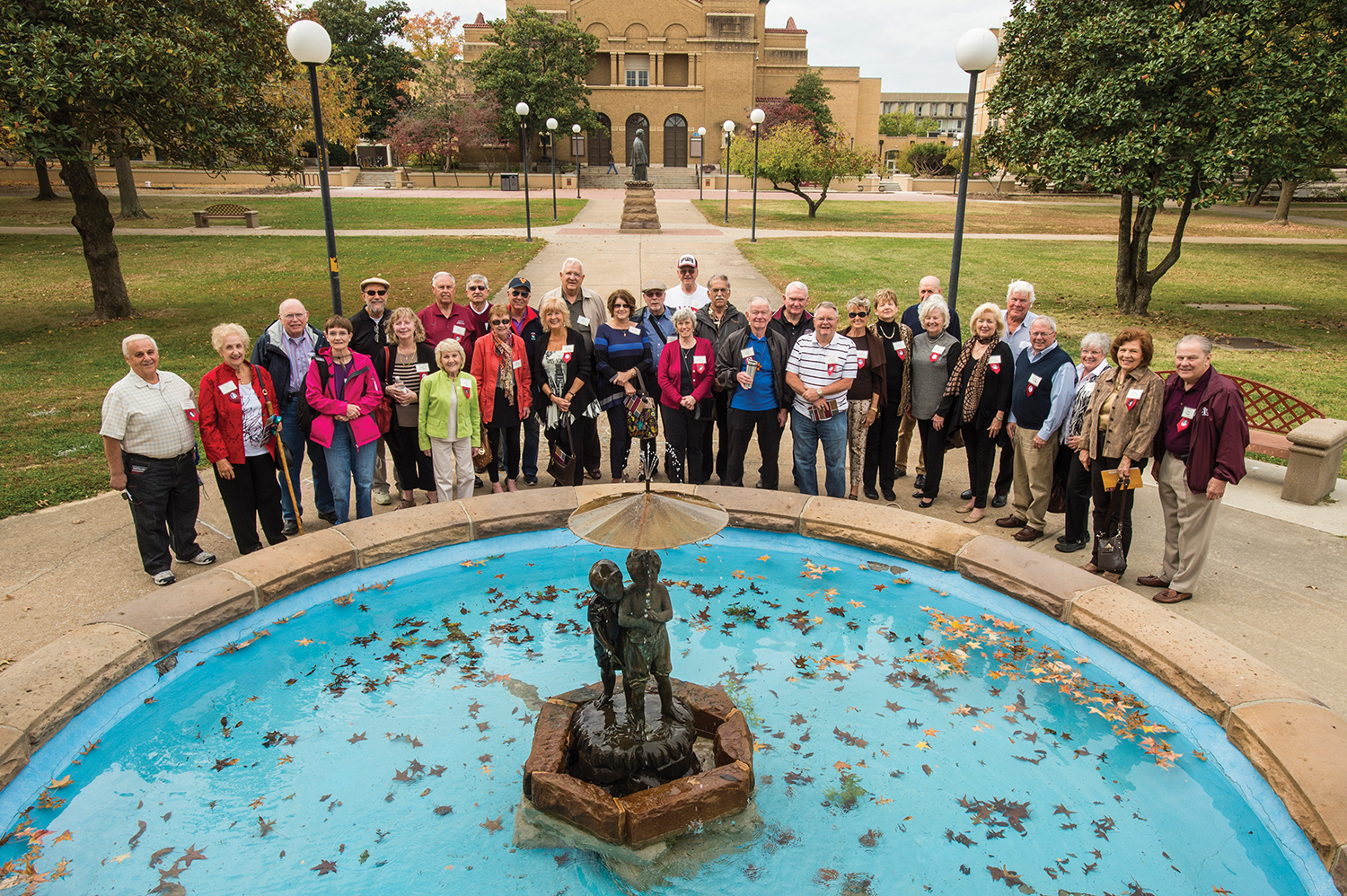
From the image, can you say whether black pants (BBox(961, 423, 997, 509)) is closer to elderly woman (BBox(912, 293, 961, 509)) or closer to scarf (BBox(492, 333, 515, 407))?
elderly woman (BBox(912, 293, 961, 509))

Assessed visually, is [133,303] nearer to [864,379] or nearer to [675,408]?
[675,408]

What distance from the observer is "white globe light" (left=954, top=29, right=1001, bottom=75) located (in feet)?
29.8

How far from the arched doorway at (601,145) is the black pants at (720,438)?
61.0 meters

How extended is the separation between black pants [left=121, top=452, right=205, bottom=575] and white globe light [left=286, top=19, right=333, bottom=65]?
488 centimetres

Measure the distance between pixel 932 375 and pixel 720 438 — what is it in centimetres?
224

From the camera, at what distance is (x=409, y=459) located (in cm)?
814

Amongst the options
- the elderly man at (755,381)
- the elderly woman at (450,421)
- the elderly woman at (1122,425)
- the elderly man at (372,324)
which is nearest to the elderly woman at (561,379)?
the elderly woman at (450,421)

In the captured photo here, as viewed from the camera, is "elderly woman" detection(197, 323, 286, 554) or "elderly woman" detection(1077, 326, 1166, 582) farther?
"elderly woman" detection(197, 323, 286, 554)

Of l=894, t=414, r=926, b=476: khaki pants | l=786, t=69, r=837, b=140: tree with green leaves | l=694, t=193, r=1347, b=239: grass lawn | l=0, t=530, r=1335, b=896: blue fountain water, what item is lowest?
l=0, t=530, r=1335, b=896: blue fountain water

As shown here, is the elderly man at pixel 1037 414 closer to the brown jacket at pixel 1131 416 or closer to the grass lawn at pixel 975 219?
the brown jacket at pixel 1131 416

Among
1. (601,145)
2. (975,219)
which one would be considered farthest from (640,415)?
(601,145)

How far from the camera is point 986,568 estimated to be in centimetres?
661

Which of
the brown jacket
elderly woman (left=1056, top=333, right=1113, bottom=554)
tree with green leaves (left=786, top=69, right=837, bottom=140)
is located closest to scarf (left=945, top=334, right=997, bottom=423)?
elderly woman (left=1056, top=333, right=1113, bottom=554)

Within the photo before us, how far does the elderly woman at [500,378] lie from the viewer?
316 inches
